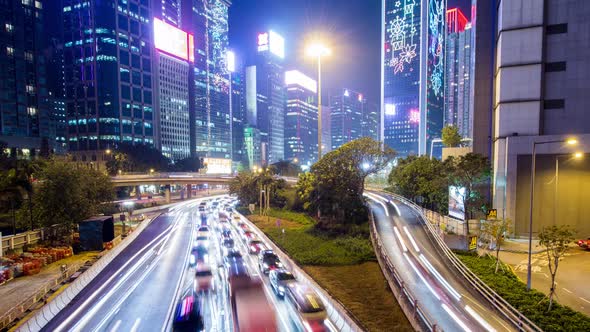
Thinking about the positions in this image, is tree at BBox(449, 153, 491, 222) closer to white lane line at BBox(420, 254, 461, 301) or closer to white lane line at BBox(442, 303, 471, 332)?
white lane line at BBox(420, 254, 461, 301)

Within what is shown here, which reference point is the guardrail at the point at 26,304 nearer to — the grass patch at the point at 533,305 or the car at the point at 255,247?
the car at the point at 255,247

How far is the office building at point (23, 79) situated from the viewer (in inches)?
4437

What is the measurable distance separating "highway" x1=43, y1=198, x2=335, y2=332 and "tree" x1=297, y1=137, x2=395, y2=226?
40.3 feet

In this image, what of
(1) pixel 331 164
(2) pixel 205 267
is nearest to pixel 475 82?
(1) pixel 331 164

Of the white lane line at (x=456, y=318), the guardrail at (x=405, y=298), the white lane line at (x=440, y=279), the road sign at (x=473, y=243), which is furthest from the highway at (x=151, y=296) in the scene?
the road sign at (x=473, y=243)

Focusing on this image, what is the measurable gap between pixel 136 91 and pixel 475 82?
145 meters

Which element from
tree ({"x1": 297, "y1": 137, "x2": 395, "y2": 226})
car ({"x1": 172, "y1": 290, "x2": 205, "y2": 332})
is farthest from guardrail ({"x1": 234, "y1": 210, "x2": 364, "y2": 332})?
tree ({"x1": 297, "y1": 137, "x2": 395, "y2": 226})

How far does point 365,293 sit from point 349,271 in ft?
16.8

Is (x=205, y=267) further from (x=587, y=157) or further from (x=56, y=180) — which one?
(x=587, y=157)

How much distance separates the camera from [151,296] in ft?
79.5

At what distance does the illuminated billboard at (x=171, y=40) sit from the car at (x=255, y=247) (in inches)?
4176

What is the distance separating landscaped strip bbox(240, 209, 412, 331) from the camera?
70.1 feet

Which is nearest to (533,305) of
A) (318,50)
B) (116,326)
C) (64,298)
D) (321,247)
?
(321,247)

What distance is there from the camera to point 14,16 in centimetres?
11681
